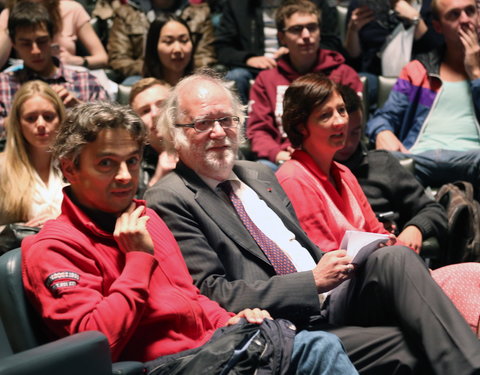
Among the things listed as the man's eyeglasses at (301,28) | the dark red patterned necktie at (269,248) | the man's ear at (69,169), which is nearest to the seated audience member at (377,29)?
the man's eyeglasses at (301,28)

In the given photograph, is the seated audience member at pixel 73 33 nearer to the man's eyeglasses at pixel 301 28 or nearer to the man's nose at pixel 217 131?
the man's eyeglasses at pixel 301 28

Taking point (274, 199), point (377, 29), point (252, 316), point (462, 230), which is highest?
point (377, 29)

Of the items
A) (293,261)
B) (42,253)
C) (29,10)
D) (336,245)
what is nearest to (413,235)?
(336,245)

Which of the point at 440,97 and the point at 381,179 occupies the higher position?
the point at 440,97

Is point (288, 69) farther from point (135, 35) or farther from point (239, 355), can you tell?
point (239, 355)

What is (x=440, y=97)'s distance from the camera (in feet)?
13.8

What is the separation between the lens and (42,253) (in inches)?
77.2

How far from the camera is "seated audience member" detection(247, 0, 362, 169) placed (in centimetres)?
409

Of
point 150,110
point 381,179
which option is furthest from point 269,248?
point 150,110

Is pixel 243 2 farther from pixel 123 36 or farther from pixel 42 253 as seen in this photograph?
pixel 42 253

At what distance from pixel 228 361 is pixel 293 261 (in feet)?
2.25

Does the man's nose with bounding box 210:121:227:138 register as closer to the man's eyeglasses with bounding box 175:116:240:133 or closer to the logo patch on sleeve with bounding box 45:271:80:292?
the man's eyeglasses with bounding box 175:116:240:133

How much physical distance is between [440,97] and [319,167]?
1.49 meters

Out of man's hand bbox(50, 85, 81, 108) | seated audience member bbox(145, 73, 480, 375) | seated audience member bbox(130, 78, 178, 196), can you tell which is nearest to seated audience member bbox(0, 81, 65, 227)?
seated audience member bbox(130, 78, 178, 196)
